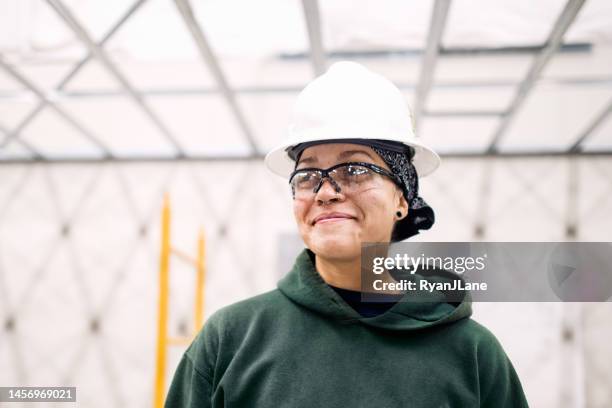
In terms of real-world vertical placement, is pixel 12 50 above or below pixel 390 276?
above

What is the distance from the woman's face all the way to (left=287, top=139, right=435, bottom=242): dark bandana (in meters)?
0.03

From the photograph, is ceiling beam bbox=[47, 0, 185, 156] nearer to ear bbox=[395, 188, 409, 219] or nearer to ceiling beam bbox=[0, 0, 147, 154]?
ceiling beam bbox=[0, 0, 147, 154]

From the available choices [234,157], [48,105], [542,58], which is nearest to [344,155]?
[542,58]

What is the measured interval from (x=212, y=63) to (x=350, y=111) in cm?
393

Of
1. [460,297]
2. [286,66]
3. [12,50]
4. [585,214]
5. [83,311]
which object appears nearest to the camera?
[460,297]

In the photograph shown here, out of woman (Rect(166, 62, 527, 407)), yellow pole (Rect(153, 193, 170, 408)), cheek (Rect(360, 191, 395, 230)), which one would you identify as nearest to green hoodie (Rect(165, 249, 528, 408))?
woman (Rect(166, 62, 527, 407))

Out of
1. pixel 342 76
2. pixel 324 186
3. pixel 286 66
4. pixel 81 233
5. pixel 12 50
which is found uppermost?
pixel 286 66

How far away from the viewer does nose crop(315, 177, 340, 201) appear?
64.7 inches

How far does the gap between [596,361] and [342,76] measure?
20.4 feet

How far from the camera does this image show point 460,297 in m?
1.83

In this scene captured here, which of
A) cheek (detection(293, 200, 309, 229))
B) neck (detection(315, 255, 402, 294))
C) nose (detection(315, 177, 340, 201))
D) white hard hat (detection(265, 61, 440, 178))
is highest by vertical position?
white hard hat (detection(265, 61, 440, 178))

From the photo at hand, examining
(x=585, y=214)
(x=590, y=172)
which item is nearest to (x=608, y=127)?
(x=590, y=172)

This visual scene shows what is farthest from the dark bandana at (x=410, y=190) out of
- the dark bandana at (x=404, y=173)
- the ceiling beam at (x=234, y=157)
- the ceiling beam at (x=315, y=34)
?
the ceiling beam at (x=234, y=157)

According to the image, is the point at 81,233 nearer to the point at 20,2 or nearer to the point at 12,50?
the point at 12,50
